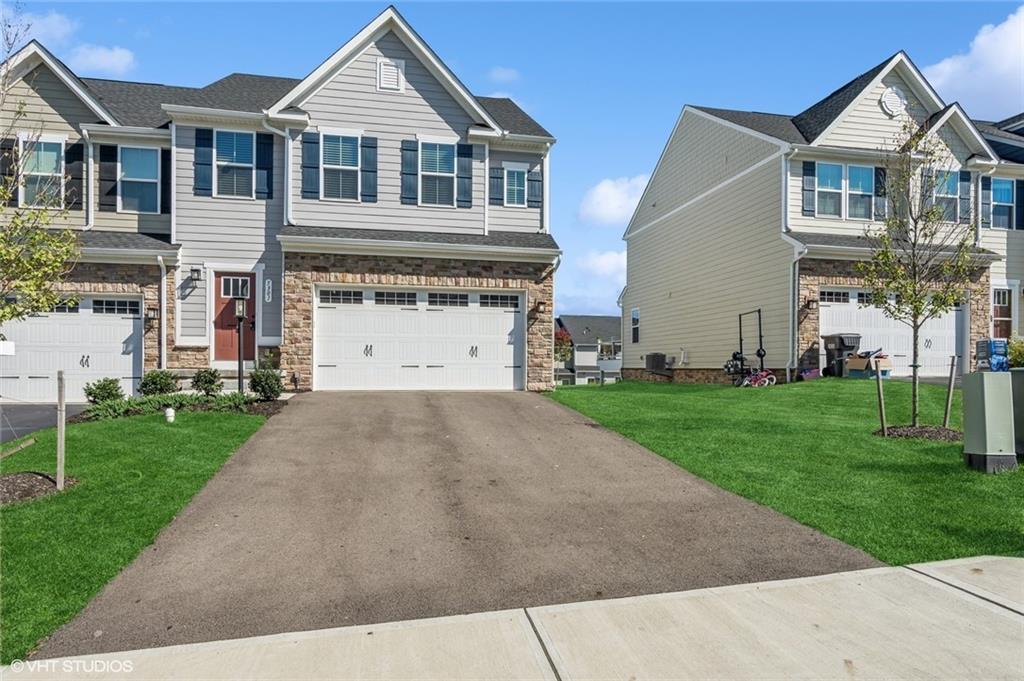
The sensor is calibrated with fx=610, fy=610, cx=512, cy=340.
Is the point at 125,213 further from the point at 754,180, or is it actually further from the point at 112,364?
the point at 754,180

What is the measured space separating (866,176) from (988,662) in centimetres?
1854

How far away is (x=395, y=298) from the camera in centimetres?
1480

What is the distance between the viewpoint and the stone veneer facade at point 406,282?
14.2m

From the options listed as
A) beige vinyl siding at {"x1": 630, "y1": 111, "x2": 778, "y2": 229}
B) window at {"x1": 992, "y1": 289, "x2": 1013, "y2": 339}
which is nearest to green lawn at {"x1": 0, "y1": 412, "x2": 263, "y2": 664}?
beige vinyl siding at {"x1": 630, "y1": 111, "x2": 778, "y2": 229}

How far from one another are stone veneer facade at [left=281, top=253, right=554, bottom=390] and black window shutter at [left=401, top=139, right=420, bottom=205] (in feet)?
5.84

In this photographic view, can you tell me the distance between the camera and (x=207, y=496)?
21.8ft

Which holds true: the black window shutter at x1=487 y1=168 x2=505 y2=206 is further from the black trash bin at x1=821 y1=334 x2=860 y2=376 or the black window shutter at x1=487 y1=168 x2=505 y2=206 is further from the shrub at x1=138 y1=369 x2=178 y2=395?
the black trash bin at x1=821 y1=334 x2=860 y2=376

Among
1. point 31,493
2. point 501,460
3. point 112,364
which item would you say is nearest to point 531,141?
point 501,460

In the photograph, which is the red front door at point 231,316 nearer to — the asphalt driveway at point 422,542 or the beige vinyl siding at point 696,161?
the asphalt driveway at point 422,542

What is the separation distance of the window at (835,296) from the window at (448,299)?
10.3 metres

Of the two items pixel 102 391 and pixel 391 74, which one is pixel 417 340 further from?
pixel 391 74

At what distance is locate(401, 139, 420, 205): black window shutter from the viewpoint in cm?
1531

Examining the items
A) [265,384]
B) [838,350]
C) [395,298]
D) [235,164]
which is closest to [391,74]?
[235,164]

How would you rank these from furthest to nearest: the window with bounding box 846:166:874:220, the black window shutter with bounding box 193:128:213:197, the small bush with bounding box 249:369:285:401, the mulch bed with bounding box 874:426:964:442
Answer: the window with bounding box 846:166:874:220 < the black window shutter with bounding box 193:128:213:197 < the small bush with bounding box 249:369:285:401 < the mulch bed with bounding box 874:426:964:442
